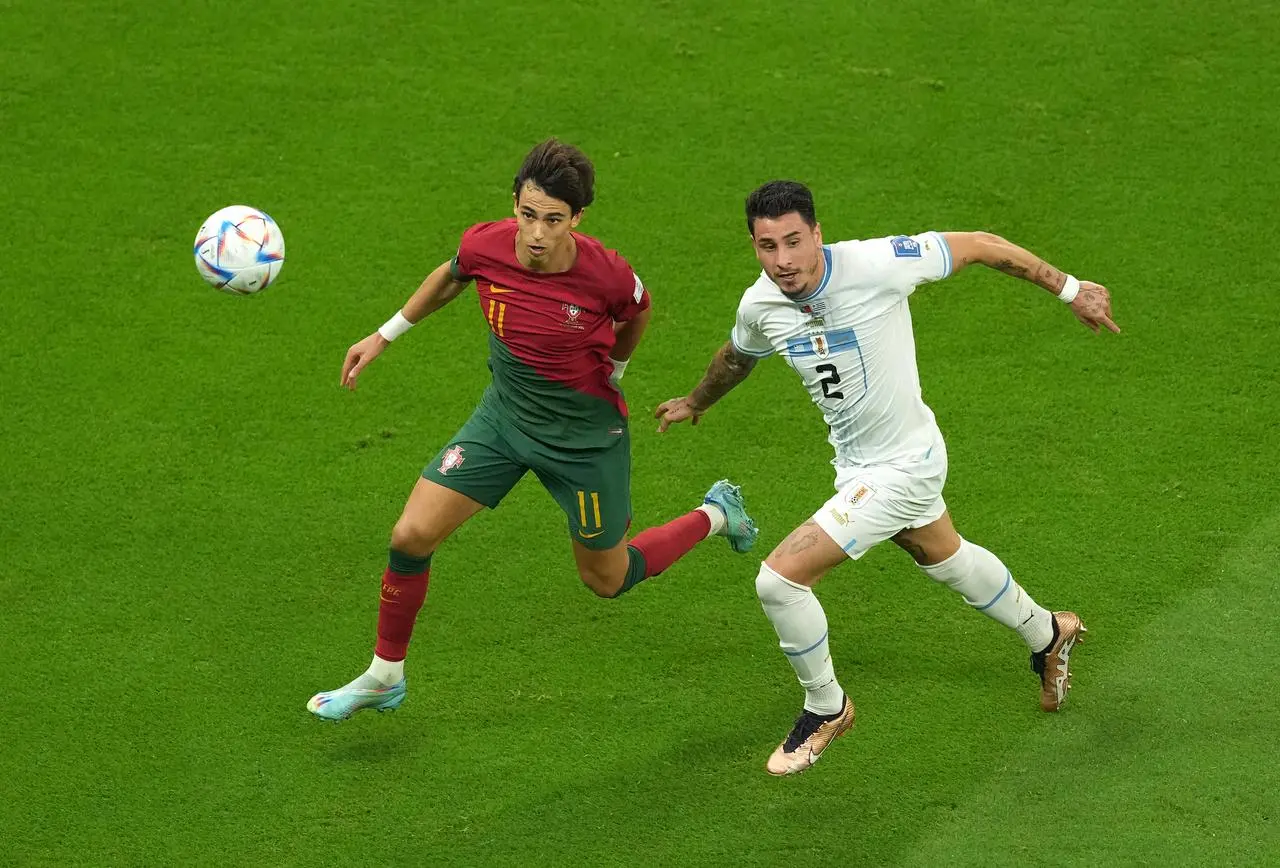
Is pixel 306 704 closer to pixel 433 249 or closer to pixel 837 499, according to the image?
pixel 837 499

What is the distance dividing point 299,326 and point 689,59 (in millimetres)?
3114

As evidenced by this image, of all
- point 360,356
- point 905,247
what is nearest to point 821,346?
point 905,247

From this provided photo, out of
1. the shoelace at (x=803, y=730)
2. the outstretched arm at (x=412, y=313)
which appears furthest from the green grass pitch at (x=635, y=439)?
the outstretched arm at (x=412, y=313)

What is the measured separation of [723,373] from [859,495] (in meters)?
0.71

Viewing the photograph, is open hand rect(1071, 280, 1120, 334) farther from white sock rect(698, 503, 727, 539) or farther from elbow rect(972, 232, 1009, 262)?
white sock rect(698, 503, 727, 539)

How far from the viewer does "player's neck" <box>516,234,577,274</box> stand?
5664 mm

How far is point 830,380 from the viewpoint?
18.4 feet

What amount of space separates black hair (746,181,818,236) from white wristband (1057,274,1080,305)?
3.06ft

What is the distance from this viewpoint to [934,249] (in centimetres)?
562

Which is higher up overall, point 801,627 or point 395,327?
point 395,327

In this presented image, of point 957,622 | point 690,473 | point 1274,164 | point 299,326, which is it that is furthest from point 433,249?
point 1274,164

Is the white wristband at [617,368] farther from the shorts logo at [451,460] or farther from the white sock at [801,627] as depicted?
the white sock at [801,627]

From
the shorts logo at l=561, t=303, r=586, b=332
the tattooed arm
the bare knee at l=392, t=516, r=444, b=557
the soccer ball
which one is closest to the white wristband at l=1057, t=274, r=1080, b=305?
the tattooed arm

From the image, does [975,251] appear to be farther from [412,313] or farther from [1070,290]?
[412,313]
